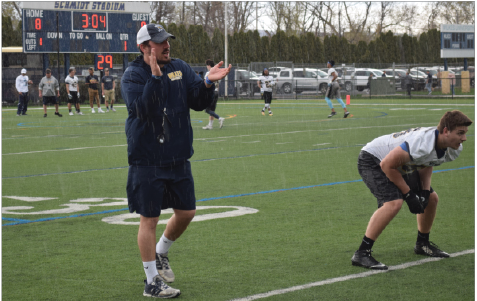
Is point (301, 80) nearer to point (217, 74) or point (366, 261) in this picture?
point (366, 261)

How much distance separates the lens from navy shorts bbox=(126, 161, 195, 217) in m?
5.19

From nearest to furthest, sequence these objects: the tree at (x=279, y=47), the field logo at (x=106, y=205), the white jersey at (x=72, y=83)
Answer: the field logo at (x=106, y=205), the white jersey at (x=72, y=83), the tree at (x=279, y=47)

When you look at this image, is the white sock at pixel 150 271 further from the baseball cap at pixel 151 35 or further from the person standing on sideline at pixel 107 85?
the person standing on sideline at pixel 107 85

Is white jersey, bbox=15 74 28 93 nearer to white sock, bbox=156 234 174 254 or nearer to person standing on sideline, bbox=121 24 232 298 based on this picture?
white sock, bbox=156 234 174 254

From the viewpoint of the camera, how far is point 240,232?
24.1 feet

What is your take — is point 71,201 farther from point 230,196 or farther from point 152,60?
point 152,60

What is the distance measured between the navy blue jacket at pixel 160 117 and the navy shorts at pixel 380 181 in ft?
4.99

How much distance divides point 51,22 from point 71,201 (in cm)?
2987

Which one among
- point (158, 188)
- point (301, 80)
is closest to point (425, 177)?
point (158, 188)

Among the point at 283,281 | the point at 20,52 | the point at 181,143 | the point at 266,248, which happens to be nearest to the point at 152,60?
the point at 181,143

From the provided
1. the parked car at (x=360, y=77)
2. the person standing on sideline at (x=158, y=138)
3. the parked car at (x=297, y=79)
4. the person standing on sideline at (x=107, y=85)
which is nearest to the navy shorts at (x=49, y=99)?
the person standing on sideline at (x=107, y=85)

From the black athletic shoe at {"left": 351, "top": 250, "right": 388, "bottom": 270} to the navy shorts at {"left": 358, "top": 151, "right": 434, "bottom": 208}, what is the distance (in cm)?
42

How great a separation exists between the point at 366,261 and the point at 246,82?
132 feet

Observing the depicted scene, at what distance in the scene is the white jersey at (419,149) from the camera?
5504 mm
